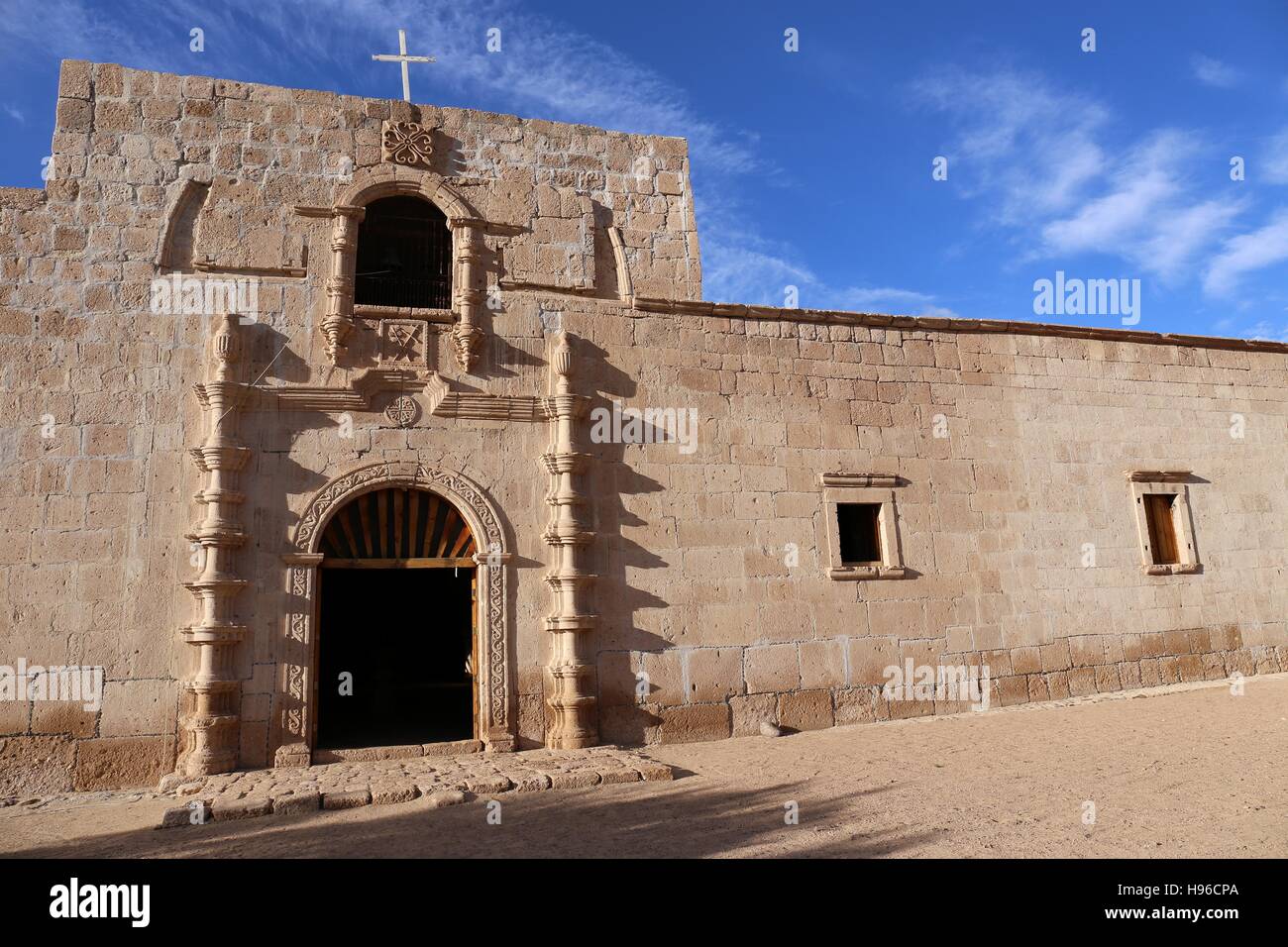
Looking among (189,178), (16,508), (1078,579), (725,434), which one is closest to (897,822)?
(725,434)

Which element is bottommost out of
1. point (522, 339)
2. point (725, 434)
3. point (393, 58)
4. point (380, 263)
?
Result: point (725, 434)

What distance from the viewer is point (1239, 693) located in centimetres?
892

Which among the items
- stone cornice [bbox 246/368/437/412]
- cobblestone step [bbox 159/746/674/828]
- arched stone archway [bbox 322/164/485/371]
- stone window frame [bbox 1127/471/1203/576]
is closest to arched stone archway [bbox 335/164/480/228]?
arched stone archway [bbox 322/164/485/371]

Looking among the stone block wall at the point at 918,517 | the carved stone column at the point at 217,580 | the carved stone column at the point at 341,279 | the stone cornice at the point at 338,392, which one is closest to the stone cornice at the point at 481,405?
the stone cornice at the point at 338,392

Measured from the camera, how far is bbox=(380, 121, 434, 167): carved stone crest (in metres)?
8.42

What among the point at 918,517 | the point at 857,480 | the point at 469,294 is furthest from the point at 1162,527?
the point at 469,294

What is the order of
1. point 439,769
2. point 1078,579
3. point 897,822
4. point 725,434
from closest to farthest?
1. point 897,822
2. point 439,769
3. point 725,434
4. point 1078,579

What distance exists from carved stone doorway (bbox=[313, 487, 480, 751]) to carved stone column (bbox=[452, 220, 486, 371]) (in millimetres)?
1440

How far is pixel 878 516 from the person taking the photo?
29.3 feet

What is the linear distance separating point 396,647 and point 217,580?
197 inches

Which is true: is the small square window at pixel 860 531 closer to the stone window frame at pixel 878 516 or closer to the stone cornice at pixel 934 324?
the stone window frame at pixel 878 516

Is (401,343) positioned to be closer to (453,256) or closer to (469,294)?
(469,294)

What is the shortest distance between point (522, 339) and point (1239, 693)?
8.45 metres
